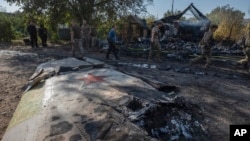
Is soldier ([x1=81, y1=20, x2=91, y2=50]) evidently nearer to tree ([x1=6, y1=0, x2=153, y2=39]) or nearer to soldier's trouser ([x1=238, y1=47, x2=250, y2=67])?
tree ([x1=6, y1=0, x2=153, y2=39])

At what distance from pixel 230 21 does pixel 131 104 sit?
74.1ft

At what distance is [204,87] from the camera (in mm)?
7820

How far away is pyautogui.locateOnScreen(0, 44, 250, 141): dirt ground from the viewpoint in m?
5.29

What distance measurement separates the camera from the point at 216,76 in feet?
31.3

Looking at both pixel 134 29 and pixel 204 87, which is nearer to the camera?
pixel 204 87

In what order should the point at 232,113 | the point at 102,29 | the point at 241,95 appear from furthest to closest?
the point at 102,29 < the point at 241,95 < the point at 232,113

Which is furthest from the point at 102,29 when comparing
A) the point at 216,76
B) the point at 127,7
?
the point at 216,76

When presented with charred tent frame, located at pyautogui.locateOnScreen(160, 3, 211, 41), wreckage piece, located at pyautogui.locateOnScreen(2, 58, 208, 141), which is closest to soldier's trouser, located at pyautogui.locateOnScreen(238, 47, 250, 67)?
wreckage piece, located at pyautogui.locateOnScreen(2, 58, 208, 141)

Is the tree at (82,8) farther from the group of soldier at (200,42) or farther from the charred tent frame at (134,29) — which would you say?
the group of soldier at (200,42)

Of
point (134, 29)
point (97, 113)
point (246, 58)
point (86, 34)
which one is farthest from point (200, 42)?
point (134, 29)

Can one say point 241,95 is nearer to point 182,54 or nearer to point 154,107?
point 154,107

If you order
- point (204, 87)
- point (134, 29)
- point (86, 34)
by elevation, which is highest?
point (134, 29)

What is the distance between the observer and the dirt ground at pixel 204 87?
5.29 metres

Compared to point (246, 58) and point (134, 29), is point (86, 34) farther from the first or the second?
point (246, 58)
